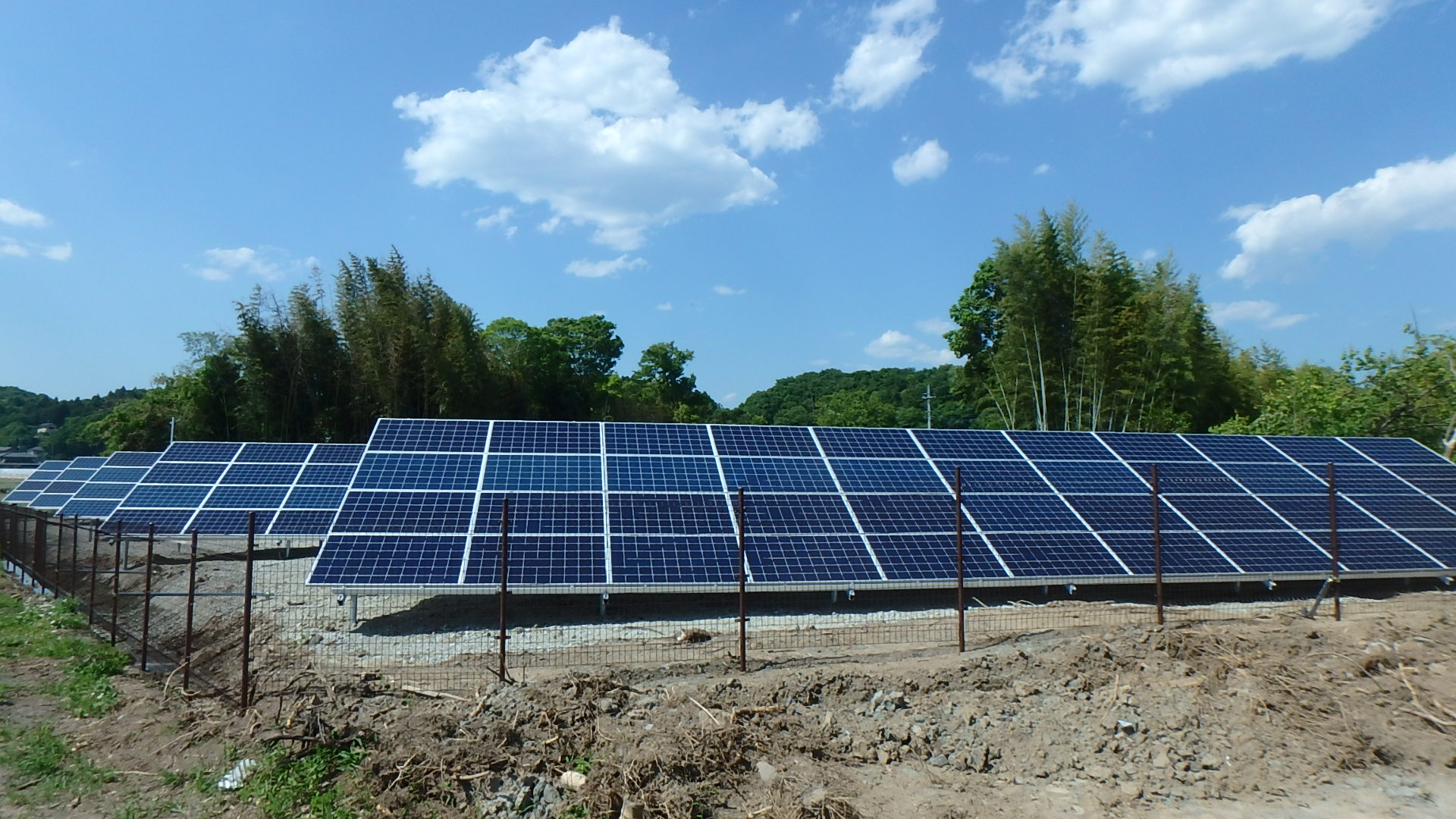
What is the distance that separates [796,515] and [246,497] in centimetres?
1377

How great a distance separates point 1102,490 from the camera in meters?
14.2

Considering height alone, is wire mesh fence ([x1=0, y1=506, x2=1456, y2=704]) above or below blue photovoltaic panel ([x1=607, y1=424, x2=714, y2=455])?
below

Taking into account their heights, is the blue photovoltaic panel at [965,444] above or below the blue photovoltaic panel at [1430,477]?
above

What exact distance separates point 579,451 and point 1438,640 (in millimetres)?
11663

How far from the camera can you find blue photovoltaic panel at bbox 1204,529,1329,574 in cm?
1234

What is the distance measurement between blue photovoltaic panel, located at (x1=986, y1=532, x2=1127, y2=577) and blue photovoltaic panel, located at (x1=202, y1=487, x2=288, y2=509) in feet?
51.3

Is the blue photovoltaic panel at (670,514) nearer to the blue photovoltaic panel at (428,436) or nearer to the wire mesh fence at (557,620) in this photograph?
the wire mesh fence at (557,620)

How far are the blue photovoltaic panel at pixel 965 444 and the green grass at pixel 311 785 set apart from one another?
37.7 feet

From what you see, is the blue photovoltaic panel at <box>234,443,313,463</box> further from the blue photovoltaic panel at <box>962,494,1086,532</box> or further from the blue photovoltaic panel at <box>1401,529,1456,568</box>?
the blue photovoltaic panel at <box>1401,529,1456,568</box>

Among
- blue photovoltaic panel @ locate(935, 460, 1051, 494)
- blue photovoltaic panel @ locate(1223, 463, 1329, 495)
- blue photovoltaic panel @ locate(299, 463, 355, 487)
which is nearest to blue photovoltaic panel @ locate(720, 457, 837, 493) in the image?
blue photovoltaic panel @ locate(935, 460, 1051, 494)

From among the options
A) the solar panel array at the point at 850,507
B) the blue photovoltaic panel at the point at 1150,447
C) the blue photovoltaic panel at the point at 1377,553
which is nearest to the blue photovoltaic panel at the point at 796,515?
the solar panel array at the point at 850,507

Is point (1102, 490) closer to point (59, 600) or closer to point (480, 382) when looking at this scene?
point (59, 600)

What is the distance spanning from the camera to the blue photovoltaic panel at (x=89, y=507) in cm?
2038

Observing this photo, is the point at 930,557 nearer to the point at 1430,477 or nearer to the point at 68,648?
the point at 68,648
